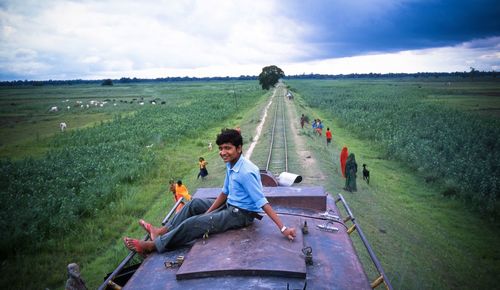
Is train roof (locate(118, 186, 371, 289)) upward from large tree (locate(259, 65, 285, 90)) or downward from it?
downward

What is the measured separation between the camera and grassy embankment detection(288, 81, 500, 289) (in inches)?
304

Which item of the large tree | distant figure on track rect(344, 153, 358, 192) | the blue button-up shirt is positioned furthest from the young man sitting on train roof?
the large tree

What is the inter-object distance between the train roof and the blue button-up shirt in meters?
0.29

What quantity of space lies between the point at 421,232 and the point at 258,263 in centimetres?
875

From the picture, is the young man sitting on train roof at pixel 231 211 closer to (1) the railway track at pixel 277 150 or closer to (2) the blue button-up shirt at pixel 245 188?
(2) the blue button-up shirt at pixel 245 188

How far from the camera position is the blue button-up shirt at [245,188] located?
369 centimetres

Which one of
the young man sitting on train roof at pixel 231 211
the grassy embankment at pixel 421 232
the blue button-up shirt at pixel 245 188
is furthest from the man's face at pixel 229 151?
the grassy embankment at pixel 421 232

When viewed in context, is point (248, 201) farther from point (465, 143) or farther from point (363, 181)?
point (465, 143)

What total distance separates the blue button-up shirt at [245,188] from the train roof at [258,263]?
0.96ft

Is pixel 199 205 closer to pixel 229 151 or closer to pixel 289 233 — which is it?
pixel 229 151

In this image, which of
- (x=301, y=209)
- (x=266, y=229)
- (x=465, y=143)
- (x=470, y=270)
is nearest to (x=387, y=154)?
(x=465, y=143)

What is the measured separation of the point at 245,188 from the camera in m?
3.73

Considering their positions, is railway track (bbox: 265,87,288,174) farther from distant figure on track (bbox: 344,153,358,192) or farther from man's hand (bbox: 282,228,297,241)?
man's hand (bbox: 282,228,297,241)

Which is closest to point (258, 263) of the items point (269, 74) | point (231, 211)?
point (231, 211)
